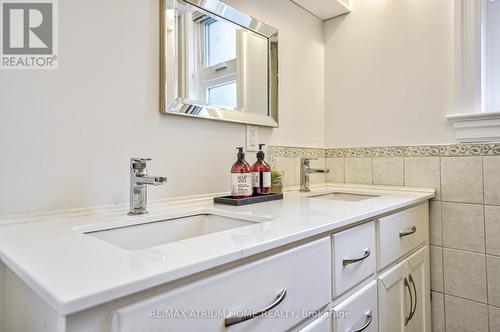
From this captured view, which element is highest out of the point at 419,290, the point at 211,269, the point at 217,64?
the point at 217,64

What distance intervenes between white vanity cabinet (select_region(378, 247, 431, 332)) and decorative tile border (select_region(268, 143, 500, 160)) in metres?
0.46

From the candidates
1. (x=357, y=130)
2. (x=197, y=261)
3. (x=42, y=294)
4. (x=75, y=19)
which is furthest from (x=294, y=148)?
(x=42, y=294)

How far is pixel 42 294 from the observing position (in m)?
0.38

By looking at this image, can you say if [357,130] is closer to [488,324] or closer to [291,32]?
[291,32]

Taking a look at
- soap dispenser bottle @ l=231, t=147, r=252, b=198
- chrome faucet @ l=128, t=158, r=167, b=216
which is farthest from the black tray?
chrome faucet @ l=128, t=158, r=167, b=216

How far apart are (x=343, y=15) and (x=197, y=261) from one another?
69.9 inches

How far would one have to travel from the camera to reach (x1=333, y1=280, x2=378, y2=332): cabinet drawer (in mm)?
788

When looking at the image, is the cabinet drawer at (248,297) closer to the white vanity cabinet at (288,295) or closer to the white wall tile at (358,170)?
the white vanity cabinet at (288,295)

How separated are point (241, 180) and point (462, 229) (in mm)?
1031

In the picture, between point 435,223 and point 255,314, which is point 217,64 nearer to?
point 255,314

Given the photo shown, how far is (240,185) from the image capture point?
114cm

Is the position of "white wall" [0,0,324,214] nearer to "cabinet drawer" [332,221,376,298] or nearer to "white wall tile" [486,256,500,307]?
"cabinet drawer" [332,221,376,298]

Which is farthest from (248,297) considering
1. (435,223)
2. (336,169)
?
(336,169)

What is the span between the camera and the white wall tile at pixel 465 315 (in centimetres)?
130
